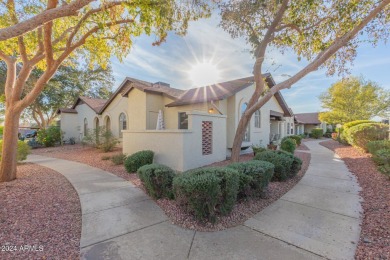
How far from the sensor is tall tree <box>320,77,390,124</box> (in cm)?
2791

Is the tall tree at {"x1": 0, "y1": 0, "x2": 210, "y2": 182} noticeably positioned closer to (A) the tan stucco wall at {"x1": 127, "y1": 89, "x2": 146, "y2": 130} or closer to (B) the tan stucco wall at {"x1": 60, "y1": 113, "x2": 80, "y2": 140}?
(A) the tan stucco wall at {"x1": 127, "y1": 89, "x2": 146, "y2": 130}

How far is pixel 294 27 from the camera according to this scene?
8.44 meters

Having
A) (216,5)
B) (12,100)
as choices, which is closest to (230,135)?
(216,5)

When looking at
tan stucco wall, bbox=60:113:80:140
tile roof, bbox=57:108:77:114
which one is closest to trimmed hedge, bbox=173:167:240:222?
tan stucco wall, bbox=60:113:80:140

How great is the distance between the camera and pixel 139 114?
13.5 meters

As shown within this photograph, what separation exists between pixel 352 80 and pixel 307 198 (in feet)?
105

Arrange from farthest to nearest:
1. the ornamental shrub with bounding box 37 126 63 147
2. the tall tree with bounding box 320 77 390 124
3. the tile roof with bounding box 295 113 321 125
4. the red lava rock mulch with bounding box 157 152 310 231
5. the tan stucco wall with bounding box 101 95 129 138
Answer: the tile roof with bounding box 295 113 321 125 < the tall tree with bounding box 320 77 390 124 < the ornamental shrub with bounding box 37 126 63 147 < the tan stucco wall with bounding box 101 95 129 138 < the red lava rock mulch with bounding box 157 152 310 231

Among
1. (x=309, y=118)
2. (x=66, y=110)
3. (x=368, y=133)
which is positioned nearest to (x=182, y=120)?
(x=368, y=133)

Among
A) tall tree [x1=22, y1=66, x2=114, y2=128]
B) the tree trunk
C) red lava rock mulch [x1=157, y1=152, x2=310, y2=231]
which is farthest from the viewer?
tall tree [x1=22, y1=66, x2=114, y2=128]

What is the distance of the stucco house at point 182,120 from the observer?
8641mm

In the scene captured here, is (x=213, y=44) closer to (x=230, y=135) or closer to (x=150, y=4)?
(x=150, y=4)

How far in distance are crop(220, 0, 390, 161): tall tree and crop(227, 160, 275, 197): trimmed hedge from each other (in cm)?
374

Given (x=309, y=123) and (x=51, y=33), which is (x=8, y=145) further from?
(x=309, y=123)

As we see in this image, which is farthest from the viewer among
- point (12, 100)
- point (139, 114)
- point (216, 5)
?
point (139, 114)
